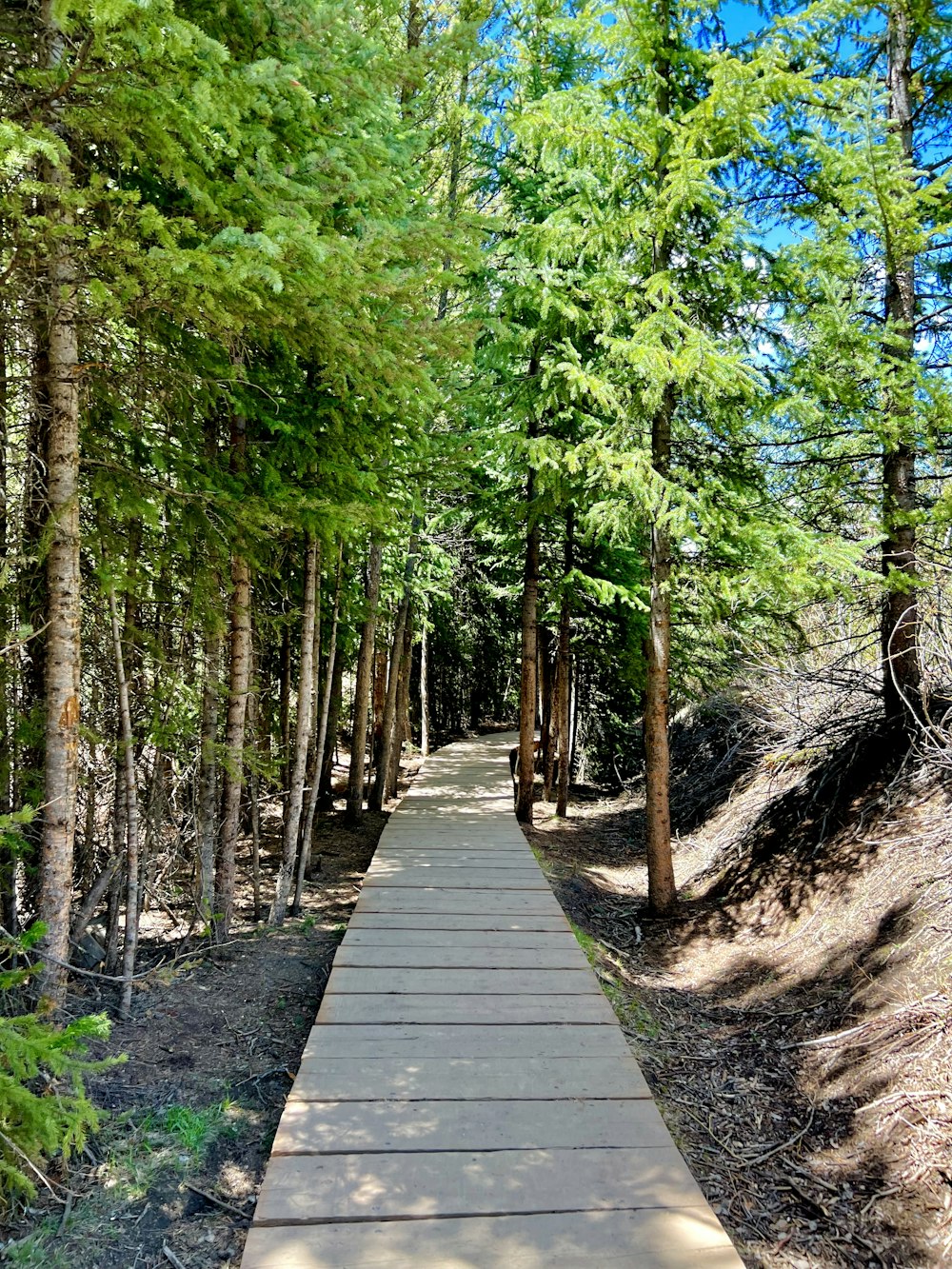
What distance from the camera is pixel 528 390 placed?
8.98 meters

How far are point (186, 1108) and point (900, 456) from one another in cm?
713

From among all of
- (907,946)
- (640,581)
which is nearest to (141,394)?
(907,946)

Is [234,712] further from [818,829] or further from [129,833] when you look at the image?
[818,829]

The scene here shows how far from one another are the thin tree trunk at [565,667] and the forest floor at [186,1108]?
6.37 m

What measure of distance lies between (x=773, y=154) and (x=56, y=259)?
6.61 metres

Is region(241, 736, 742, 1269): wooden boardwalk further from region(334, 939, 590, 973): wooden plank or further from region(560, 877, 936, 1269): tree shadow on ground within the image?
region(560, 877, 936, 1269): tree shadow on ground

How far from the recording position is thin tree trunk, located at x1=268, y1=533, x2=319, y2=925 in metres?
6.37

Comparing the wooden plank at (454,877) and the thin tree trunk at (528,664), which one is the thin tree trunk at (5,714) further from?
the thin tree trunk at (528,664)

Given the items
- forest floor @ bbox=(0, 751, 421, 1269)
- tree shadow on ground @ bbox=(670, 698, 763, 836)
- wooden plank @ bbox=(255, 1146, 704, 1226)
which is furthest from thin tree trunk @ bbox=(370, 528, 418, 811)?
wooden plank @ bbox=(255, 1146, 704, 1226)

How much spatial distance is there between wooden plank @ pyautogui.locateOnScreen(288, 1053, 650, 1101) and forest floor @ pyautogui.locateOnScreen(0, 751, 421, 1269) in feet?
1.37

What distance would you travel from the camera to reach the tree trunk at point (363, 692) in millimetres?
10234

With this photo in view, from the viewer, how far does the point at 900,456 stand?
6297mm

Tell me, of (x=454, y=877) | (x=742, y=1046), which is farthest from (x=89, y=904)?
(x=742, y=1046)

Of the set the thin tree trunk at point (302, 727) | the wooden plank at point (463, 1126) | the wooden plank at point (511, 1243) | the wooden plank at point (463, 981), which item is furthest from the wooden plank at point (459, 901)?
the wooden plank at point (511, 1243)
